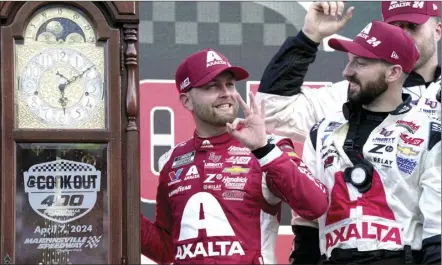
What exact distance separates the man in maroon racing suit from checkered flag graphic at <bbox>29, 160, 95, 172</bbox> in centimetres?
39

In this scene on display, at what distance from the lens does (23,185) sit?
160 inches

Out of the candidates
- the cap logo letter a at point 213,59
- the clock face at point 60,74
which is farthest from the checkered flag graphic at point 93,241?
the cap logo letter a at point 213,59

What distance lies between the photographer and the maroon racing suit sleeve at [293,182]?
3.99 m

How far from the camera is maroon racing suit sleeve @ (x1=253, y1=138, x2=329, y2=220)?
3.99m

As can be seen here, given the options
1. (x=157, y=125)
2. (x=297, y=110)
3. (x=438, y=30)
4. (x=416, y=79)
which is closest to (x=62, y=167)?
(x=157, y=125)

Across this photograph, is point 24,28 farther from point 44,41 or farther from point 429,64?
point 429,64

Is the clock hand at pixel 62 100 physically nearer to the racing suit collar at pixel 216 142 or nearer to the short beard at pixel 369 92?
the racing suit collar at pixel 216 142

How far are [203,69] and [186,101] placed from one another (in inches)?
6.2

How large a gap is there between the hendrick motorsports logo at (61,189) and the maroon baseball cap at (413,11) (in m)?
1.28

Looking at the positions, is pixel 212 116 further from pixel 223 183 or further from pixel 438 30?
pixel 438 30

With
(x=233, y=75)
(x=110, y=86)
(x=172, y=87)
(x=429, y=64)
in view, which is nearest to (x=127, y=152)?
(x=110, y=86)

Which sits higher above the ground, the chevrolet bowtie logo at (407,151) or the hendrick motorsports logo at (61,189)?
the chevrolet bowtie logo at (407,151)

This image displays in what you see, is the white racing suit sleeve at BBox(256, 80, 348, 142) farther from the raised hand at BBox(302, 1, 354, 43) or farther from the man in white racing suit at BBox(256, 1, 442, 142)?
the raised hand at BBox(302, 1, 354, 43)

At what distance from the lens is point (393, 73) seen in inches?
169
